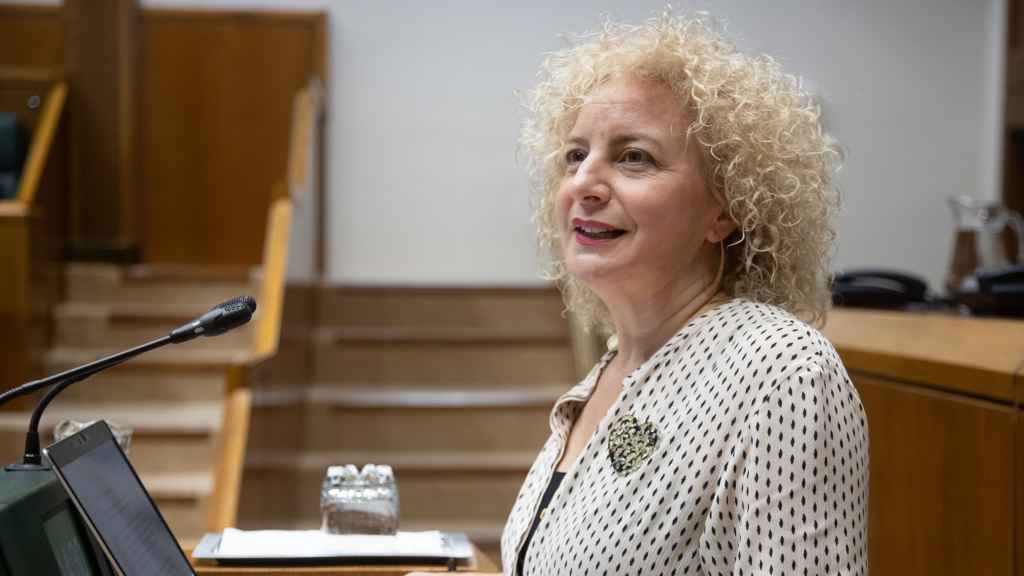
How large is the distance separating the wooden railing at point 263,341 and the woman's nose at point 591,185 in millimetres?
2068

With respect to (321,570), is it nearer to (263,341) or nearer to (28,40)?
(263,341)

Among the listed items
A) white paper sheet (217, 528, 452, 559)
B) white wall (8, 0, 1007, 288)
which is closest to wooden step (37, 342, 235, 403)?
white wall (8, 0, 1007, 288)

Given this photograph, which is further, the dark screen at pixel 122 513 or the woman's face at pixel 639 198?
the woman's face at pixel 639 198

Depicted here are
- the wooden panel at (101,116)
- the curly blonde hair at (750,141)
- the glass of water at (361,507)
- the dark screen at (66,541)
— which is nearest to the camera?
the dark screen at (66,541)

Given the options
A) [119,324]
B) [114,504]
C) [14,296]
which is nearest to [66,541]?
[114,504]

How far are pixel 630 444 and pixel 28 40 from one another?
19.7 feet

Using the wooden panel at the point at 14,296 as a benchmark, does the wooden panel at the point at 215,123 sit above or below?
above

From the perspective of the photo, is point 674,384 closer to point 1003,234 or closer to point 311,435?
point 1003,234

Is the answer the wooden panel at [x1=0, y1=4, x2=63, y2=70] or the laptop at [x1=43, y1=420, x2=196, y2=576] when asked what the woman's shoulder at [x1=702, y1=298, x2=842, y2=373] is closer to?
the laptop at [x1=43, y1=420, x2=196, y2=576]

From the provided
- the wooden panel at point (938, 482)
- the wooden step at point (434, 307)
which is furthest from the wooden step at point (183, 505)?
the wooden panel at point (938, 482)

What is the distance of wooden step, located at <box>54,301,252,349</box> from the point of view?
5.78m

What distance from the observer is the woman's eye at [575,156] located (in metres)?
1.61

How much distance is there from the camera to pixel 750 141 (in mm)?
1497

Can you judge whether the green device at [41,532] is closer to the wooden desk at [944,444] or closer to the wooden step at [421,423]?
the wooden desk at [944,444]
